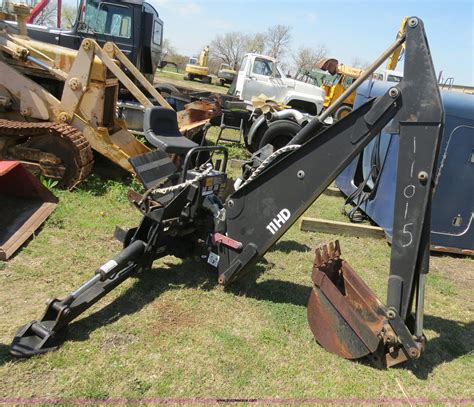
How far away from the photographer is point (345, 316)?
3176 millimetres

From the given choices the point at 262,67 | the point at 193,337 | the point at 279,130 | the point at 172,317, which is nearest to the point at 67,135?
the point at 172,317

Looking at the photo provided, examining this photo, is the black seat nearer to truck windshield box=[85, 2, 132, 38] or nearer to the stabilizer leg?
the stabilizer leg

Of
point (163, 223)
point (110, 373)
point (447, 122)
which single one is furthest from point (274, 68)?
point (110, 373)

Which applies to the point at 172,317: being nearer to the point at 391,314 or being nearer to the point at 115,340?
the point at 115,340

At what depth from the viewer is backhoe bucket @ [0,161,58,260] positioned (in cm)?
438

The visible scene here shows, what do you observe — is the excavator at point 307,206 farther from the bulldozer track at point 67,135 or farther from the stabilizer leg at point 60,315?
the bulldozer track at point 67,135

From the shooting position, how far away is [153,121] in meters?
4.11

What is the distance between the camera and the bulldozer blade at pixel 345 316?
3121mm

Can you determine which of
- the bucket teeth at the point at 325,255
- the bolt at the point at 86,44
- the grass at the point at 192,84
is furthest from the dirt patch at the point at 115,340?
the grass at the point at 192,84

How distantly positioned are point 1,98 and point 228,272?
4.19 m

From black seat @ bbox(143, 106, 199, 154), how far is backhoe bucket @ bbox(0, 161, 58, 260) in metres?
1.54

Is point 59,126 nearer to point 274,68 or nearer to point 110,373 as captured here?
point 110,373

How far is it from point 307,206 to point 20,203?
323 cm

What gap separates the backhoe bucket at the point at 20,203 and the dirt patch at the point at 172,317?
156cm
